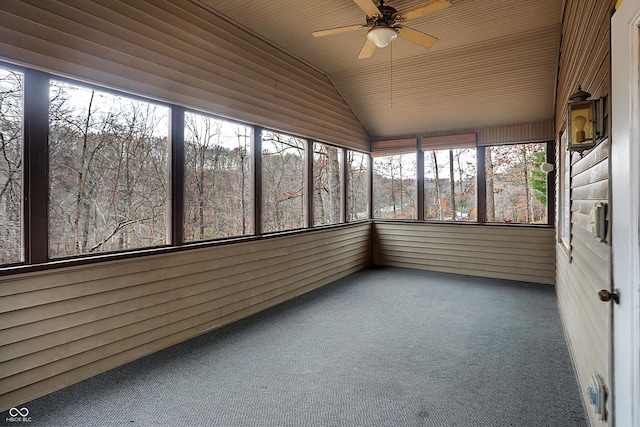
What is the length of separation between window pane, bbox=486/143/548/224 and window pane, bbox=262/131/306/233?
3385 millimetres

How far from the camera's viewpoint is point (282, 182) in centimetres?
494

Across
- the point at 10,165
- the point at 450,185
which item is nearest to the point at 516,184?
the point at 450,185

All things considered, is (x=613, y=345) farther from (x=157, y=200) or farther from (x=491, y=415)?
(x=157, y=200)

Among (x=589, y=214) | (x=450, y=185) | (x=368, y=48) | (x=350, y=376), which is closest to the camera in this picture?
(x=589, y=214)

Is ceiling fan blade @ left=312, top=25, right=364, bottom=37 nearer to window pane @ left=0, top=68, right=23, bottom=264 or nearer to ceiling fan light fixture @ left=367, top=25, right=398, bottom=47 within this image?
ceiling fan light fixture @ left=367, top=25, right=398, bottom=47

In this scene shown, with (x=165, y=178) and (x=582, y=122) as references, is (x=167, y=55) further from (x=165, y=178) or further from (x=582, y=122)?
(x=582, y=122)

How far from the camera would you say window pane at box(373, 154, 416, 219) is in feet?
22.9

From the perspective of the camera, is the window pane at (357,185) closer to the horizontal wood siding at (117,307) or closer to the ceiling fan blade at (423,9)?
the horizontal wood siding at (117,307)

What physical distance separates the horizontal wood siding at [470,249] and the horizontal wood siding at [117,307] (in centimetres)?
301

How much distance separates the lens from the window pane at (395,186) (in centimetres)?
696

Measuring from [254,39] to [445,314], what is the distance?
4041 millimetres

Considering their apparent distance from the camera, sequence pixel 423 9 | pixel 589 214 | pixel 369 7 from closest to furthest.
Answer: pixel 589 214 → pixel 423 9 → pixel 369 7

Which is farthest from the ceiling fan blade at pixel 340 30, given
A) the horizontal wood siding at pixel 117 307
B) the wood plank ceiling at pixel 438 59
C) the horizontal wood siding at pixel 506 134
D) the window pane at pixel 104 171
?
the horizontal wood siding at pixel 506 134

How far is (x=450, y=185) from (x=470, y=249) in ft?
4.00
